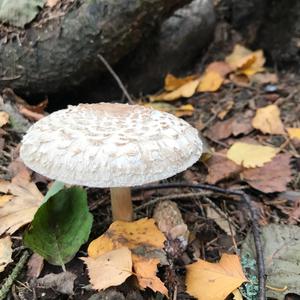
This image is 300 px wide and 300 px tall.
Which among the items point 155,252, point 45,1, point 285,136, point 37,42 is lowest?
point 285,136

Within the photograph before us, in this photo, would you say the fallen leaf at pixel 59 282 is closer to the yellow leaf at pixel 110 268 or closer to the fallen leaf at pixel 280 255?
the yellow leaf at pixel 110 268

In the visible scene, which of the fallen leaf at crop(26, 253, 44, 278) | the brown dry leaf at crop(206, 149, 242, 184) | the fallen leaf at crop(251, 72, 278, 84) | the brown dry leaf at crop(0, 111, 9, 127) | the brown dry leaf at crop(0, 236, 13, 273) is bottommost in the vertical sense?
the fallen leaf at crop(251, 72, 278, 84)

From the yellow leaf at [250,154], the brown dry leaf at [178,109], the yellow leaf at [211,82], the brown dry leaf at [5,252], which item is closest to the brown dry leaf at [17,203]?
the brown dry leaf at [5,252]

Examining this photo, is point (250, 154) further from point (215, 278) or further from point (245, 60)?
point (245, 60)

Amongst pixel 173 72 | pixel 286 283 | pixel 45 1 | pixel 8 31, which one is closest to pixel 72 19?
pixel 45 1

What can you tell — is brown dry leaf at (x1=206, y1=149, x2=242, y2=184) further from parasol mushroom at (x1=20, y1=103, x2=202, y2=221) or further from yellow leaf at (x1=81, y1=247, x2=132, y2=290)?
yellow leaf at (x1=81, y1=247, x2=132, y2=290)

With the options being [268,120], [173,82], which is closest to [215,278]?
[268,120]

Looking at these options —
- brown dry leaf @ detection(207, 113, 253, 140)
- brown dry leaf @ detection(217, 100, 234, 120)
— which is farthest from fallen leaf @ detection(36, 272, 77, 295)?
brown dry leaf @ detection(217, 100, 234, 120)

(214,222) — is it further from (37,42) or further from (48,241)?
(37,42)
